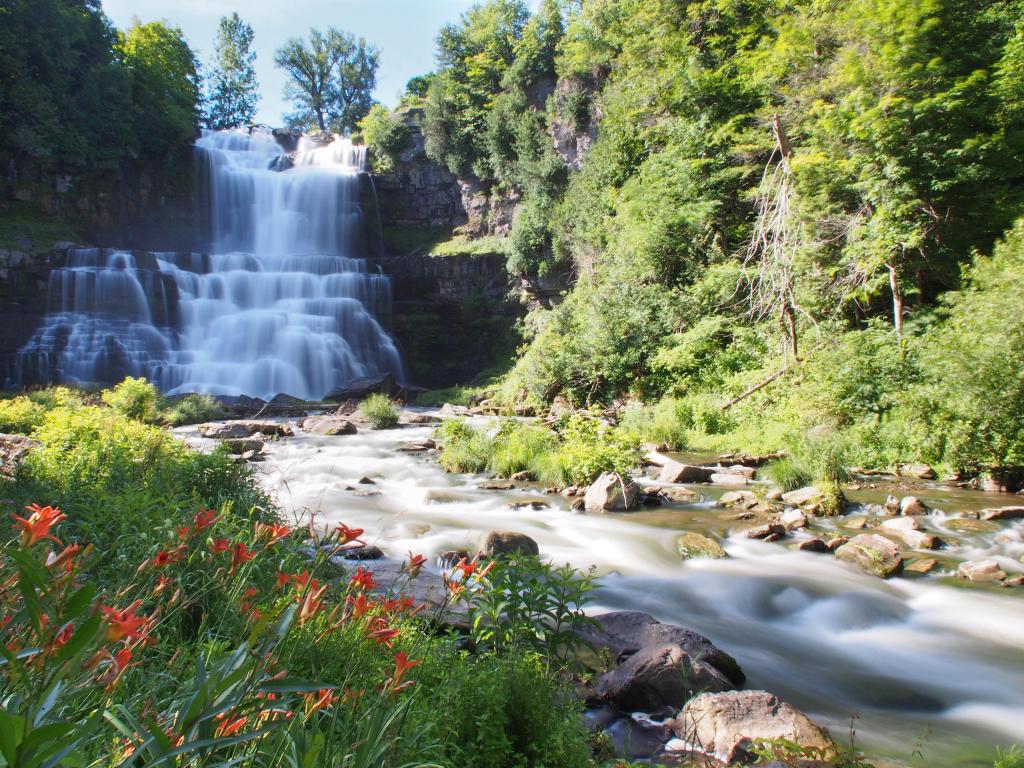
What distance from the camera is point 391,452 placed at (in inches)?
506

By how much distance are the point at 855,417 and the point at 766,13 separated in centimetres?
1309

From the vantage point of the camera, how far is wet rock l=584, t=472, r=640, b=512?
8250mm

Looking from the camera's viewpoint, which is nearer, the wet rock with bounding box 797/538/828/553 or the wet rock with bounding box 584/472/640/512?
the wet rock with bounding box 797/538/828/553

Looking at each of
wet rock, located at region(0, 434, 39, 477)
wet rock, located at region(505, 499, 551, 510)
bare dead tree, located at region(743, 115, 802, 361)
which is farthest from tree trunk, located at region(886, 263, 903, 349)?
wet rock, located at region(0, 434, 39, 477)

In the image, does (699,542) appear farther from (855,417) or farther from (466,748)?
(855,417)

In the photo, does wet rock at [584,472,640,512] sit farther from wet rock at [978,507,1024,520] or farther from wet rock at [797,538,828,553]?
wet rock at [978,507,1024,520]

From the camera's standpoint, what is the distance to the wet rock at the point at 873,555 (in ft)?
18.7

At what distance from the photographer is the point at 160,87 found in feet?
106

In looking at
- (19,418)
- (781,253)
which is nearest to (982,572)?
(781,253)

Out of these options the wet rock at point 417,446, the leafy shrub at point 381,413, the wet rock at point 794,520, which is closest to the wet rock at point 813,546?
the wet rock at point 794,520

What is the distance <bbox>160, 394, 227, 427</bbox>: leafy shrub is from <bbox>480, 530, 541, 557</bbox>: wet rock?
12705mm

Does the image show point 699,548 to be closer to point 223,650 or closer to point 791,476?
point 791,476

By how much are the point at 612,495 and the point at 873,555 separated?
320cm

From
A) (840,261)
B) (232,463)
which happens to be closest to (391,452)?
(232,463)
